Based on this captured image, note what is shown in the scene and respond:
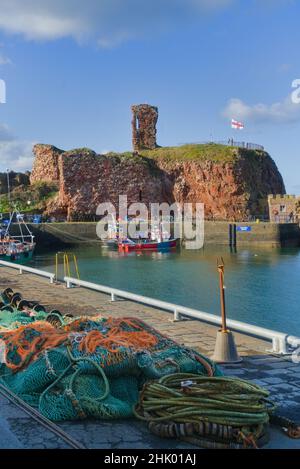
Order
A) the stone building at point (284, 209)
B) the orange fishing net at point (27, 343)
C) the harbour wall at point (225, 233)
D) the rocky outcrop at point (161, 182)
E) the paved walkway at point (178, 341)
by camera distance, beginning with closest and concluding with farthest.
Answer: the paved walkway at point (178, 341)
the orange fishing net at point (27, 343)
the harbour wall at point (225, 233)
the stone building at point (284, 209)
the rocky outcrop at point (161, 182)

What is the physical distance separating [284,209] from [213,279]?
43498 millimetres

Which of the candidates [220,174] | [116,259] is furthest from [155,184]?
[116,259]

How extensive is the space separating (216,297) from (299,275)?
11.1 metres

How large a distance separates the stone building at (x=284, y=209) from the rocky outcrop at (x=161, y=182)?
240 inches

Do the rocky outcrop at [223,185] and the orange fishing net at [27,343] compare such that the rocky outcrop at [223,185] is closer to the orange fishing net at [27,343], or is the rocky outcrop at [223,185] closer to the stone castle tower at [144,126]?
the stone castle tower at [144,126]

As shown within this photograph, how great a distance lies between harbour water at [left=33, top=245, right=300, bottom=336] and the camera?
2352cm

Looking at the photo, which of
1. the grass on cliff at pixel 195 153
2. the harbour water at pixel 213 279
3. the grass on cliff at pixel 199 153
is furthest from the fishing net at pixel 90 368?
the grass on cliff at pixel 195 153

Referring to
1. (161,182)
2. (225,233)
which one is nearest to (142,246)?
(225,233)

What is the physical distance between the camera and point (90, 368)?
18.6ft

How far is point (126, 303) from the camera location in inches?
548

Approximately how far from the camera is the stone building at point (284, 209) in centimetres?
7338

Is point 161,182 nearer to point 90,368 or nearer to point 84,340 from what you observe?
point 84,340

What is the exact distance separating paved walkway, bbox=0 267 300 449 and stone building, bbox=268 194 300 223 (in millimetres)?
60515
